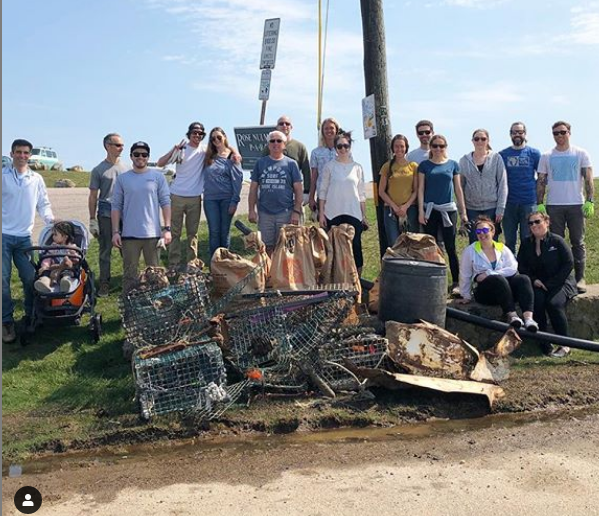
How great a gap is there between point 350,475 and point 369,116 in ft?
17.9

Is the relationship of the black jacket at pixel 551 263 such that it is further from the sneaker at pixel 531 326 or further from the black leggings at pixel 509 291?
the sneaker at pixel 531 326

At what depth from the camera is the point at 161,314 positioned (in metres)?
6.38

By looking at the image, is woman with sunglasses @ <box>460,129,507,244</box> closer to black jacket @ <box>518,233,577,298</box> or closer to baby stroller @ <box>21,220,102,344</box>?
black jacket @ <box>518,233,577,298</box>

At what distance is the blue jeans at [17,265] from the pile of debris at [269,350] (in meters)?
1.73

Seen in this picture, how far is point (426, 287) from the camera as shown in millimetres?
6727

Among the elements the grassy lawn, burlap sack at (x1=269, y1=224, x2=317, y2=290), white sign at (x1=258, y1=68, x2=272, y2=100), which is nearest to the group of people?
the grassy lawn

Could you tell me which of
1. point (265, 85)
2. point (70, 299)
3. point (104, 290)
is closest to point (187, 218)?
point (104, 290)

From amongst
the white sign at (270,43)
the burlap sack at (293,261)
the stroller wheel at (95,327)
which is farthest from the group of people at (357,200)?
the white sign at (270,43)

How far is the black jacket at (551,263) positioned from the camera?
294 inches

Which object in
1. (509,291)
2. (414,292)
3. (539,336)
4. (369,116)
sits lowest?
(539,336)

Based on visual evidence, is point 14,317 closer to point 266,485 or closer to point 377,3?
point 266,485

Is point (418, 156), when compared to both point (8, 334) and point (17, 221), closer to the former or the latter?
point (17, 221)

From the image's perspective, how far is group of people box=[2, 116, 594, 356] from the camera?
7.50 m

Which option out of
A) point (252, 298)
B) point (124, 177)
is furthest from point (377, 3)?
point (252, 298)
